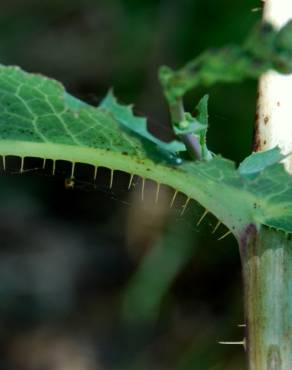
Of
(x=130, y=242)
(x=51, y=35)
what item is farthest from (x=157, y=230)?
(x=51, y=35)

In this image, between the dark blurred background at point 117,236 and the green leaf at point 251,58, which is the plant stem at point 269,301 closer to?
the green leaf at point 251,58

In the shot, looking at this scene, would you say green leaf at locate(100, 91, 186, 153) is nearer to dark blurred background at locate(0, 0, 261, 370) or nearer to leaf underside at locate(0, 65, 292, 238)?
leaf underside at locate(0, 65, 292, 238)

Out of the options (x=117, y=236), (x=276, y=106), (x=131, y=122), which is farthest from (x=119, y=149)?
(x=117, y=236)

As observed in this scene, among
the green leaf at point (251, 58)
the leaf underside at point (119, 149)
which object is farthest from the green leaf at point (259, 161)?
the green leaf at point (251, 58)

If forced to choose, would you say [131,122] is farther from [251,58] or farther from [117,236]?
[117,236]

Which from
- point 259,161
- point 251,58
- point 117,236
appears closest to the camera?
point 251,58

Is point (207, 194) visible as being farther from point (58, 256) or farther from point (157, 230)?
point (58, 256)
